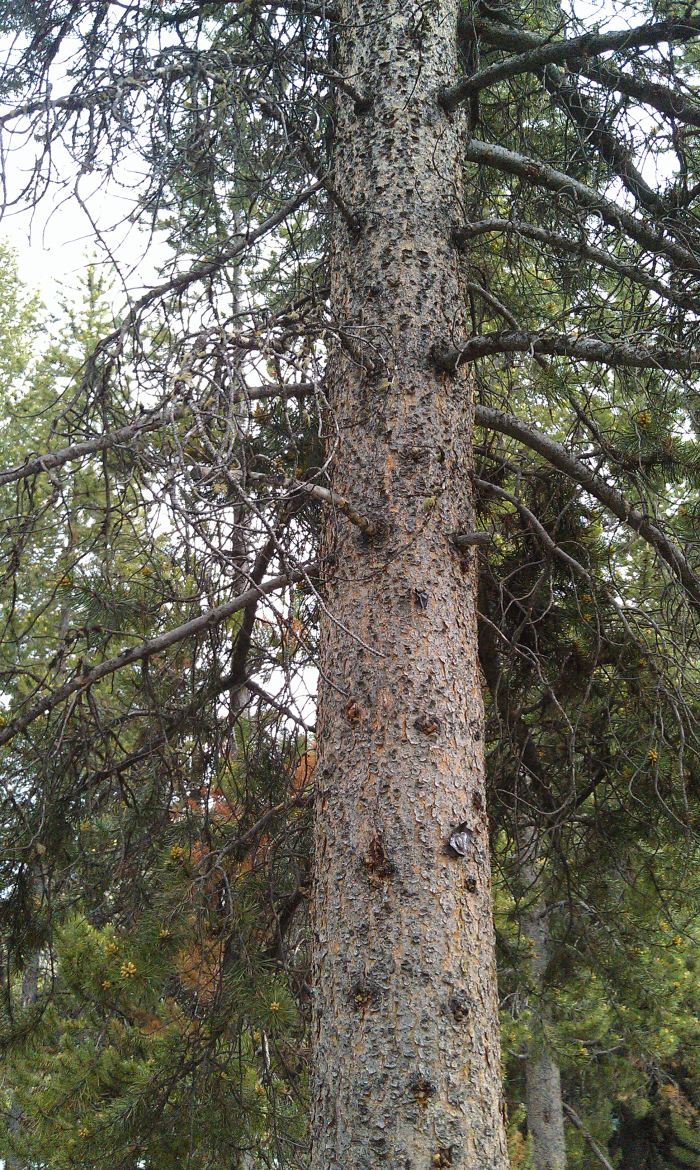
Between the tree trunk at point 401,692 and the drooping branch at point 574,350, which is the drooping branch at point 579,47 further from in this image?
the drooping branch at point 574,350

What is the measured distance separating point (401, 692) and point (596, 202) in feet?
6.03

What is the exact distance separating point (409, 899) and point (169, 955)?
187 cm

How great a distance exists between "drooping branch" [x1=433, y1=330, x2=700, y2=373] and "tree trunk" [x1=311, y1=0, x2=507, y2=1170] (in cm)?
8

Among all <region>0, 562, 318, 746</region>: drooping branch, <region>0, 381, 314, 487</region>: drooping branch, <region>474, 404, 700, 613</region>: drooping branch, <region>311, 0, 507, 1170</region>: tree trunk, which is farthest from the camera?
<region>474, 404, 700, 613</region>: drooping branch

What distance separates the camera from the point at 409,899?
212cm

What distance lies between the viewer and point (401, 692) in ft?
7.72

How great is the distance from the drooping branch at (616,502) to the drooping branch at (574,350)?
1.08 ft

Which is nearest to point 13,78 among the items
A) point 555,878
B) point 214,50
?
point 214,50

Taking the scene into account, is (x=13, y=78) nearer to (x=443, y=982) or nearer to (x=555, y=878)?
(x=443, y=982)

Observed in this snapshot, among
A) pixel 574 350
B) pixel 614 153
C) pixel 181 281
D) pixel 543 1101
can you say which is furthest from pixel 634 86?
pixel 543 1101

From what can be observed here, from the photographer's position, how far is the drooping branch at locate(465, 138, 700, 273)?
294 centimetres

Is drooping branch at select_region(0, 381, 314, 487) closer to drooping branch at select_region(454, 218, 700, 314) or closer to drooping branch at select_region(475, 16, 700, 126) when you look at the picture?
drooping branch at select_region(454, 218, 700, 314)

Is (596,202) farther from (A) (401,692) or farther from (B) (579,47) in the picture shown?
(A) (401,692)

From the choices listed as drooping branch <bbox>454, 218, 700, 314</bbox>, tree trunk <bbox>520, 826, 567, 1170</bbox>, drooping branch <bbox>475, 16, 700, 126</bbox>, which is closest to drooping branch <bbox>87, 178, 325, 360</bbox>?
drooping branch <bbox>454, 218, 700, 314</bbox>
